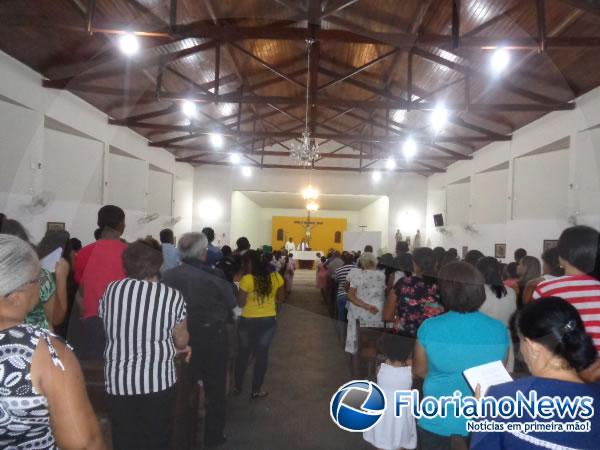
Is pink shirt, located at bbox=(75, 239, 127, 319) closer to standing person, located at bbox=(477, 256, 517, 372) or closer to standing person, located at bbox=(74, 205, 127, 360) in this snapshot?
standing person, located at bbox=(74, 205, 127, 360)

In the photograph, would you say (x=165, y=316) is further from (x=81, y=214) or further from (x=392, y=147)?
(x=392, y=147)

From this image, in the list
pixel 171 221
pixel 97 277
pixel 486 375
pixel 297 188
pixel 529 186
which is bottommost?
pixel 486 375

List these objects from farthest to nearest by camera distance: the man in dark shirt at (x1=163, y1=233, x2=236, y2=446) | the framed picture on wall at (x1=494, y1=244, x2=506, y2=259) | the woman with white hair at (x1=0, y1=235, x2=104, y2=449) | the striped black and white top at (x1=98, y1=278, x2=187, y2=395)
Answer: the framed picture on wall at (x1=494, y1=244, x2=506, y2=259) < the man in dark shirt at (x1=163, y1=233, x2=236, y2=446) < the striped black and white top at (x1=98, y1=278, x2=187, y2=395) < the woman with white hair at (x1=0, y1=235, x2=104, y2=449)

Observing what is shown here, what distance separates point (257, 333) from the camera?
3766mm

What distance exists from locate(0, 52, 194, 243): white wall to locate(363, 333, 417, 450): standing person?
341 centimetres

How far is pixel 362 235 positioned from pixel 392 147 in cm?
264

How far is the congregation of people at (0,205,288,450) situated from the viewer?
107 cm

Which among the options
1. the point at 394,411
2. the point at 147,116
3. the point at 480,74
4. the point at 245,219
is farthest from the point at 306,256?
the point at 394,411

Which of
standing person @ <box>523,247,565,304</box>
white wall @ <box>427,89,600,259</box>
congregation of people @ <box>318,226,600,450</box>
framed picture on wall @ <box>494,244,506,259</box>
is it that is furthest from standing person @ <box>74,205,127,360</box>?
framed picture on wall @ <box>494,244,506,259</box>

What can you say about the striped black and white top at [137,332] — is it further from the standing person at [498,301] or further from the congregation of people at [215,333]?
the standing person at [498,301]

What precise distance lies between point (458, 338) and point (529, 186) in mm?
8240

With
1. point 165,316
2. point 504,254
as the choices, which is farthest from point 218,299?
point 504,254

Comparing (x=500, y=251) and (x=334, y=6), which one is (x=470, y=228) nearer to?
(x=500, y=251)

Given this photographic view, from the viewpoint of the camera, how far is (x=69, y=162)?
27.0 feet
